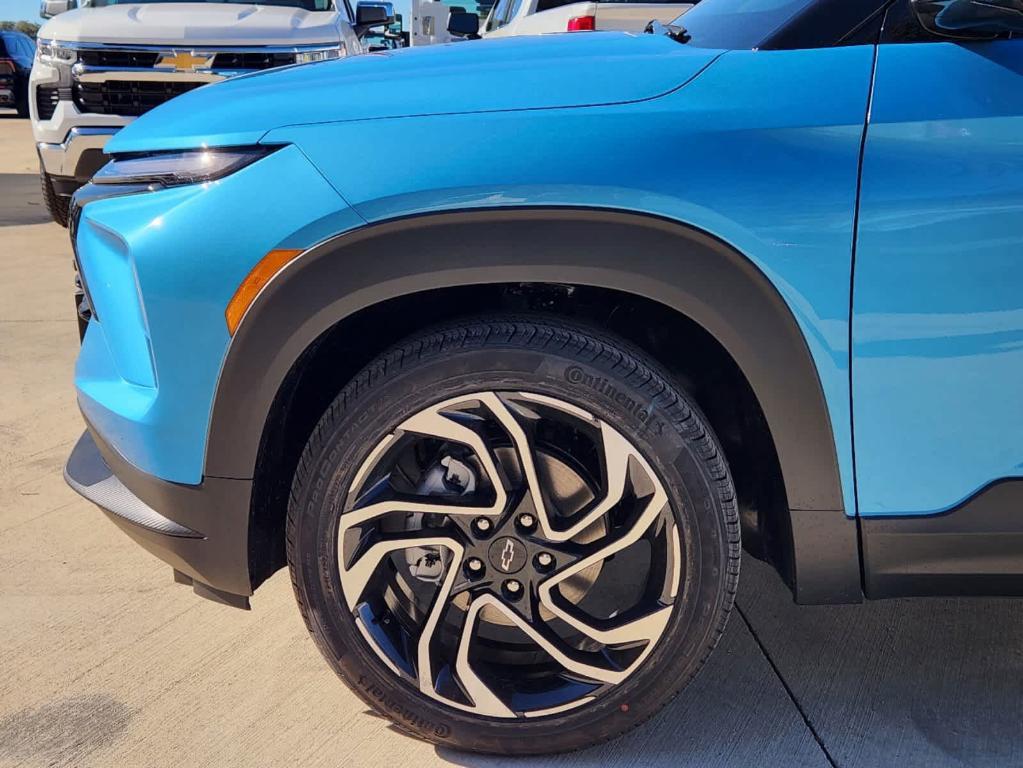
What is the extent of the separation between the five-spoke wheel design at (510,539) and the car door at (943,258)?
0.46m

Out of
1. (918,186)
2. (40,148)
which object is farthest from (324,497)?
(40,148)

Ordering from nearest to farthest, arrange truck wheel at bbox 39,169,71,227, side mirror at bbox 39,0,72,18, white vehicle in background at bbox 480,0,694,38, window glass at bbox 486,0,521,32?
white vehicle in background at bbox 480,0,694,38, truck wheel at bbox 39,169,71,227, side mirror at bbox 39,0,72,18, window glass at bbox 486,0,521,32

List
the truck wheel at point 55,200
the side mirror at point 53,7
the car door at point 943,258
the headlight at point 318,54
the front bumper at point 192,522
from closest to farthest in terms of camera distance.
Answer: the car door at point 943,258 → the front bumper at point 192,522 → the headlight at point 318,54 → the truck wheel at point 55,200 → the side mirror at point 53,7

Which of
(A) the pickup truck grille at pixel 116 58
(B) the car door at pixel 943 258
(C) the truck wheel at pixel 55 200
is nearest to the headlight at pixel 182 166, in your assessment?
(B) the car door at pixel 943 258

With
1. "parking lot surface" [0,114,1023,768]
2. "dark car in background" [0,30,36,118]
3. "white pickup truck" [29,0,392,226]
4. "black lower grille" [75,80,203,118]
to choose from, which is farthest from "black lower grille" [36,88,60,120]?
"dark car in background" [0,30,36,118]

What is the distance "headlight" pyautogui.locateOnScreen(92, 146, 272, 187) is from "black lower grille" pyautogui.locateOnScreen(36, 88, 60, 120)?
15.0 feet

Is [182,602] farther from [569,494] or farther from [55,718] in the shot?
[569,494]

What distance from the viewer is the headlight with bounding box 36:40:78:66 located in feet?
18.6

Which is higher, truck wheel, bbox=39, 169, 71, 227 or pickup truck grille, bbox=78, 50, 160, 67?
pickup truck grille, bbox=78, 50, 160, 67

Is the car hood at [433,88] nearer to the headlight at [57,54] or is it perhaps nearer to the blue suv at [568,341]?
the blue suv at [568,341]

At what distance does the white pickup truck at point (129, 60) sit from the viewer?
219 inches

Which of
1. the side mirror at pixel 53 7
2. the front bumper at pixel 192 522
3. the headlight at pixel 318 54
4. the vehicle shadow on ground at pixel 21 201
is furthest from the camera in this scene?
the vehicle shadow on ground at pixel 21 201

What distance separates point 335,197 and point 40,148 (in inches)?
201

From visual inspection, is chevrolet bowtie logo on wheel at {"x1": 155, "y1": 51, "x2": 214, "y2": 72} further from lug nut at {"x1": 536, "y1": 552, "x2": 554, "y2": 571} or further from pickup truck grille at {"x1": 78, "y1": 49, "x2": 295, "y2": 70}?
lug nut at {"x1": 536, "y1": 552, "x2": 554, "y2": 571}
